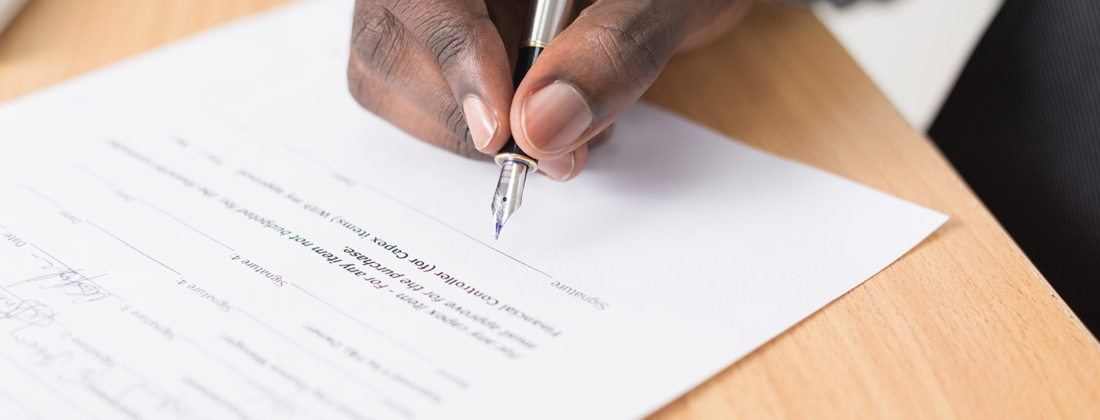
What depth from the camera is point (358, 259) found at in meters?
0.38

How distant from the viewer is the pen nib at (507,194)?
40 cm

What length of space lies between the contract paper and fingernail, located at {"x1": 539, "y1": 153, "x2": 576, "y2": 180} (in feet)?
0.04

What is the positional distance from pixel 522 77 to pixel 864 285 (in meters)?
0.23

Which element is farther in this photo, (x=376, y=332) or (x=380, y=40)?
(x=380, y=40)

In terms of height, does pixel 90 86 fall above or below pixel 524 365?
above

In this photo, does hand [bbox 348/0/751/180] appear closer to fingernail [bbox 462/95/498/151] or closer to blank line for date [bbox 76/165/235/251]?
fingernail [bbox 462/95/498/151]

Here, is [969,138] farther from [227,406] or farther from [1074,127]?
[227,406]

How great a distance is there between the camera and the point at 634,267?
389 millimetres

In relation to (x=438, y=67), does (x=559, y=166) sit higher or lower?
lower

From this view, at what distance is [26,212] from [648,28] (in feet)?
1.22

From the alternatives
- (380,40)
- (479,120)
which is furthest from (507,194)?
(380,40)

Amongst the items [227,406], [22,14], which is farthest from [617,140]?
[22,14]
